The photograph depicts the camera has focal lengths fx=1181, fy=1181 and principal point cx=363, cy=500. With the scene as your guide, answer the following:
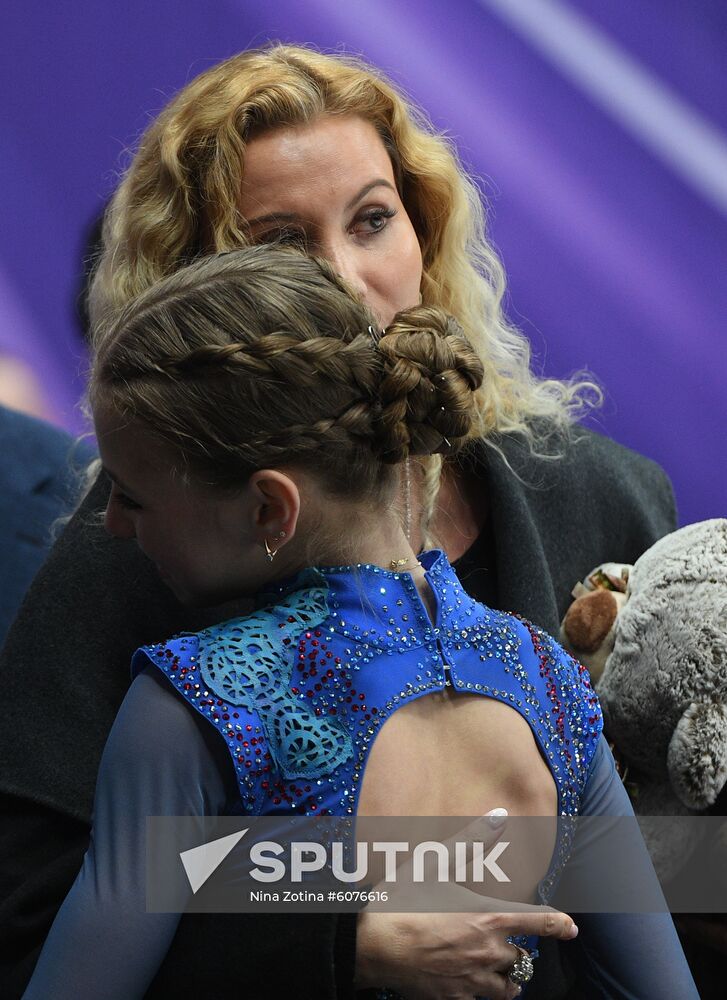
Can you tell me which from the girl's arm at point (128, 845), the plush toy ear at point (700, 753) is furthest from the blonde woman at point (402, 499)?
the plush toy ear at point (700, 753)

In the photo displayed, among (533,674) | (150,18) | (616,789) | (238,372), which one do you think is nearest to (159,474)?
(238,372)

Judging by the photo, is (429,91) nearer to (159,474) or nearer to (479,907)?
(159,474)

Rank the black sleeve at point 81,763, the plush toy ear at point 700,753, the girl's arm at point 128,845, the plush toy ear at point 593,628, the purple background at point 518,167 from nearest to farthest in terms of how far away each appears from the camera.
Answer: the girl's arm at point 128,845 < the black sleeve at point 81,763 < the plush toy ear at point 700,753 < the plush toy ear at point 593,628 < the purple background at point 518,167

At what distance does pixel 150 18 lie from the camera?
2.27 meters

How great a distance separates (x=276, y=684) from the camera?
1.10 m

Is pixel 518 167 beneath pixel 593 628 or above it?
above

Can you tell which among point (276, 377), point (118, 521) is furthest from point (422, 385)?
point (118, 521)

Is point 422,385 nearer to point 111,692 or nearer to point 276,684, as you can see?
point 276,684

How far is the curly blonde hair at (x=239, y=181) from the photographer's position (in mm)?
1622

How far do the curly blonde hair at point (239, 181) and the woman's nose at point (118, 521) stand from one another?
44cm

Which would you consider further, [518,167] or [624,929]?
[518,167]

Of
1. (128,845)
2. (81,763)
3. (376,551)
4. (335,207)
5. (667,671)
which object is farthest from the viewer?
(335,207)

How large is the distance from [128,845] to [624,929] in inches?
21.6

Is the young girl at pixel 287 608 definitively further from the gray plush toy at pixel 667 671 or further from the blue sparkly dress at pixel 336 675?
the gray plush toy at pixel 667 671
